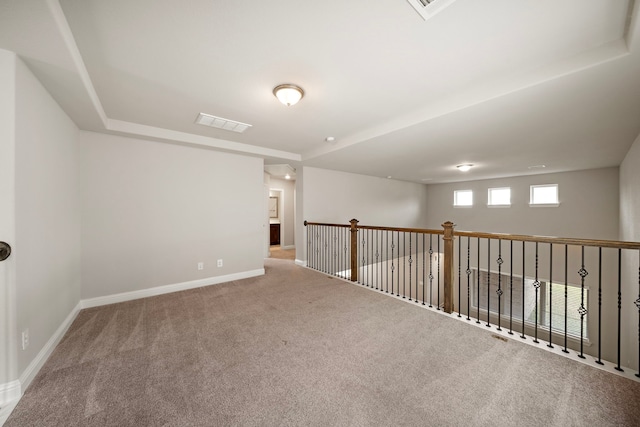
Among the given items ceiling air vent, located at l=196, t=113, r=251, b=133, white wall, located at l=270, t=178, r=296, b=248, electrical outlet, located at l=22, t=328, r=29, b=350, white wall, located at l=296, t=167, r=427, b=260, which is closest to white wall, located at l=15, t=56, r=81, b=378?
electrical outlet, located at l=22, t=328, r=29, b=350

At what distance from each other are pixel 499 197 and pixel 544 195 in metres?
1.06

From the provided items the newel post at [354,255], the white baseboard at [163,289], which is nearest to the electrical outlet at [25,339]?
the white baseboard at [163,289]

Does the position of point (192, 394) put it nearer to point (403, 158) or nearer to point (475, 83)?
point (475, 83)

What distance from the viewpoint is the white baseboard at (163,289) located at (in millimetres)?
3197

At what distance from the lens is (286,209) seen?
8297 mm

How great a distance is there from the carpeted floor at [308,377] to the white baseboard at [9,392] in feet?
0.19

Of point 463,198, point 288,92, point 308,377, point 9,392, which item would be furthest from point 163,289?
point 463,198

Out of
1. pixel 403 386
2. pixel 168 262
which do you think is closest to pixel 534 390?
pixel 403 386

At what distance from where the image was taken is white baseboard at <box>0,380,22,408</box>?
1563 millimetres

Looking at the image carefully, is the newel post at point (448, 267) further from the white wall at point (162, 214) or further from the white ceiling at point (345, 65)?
the white wall at point (162, 214)

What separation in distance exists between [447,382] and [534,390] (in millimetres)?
585

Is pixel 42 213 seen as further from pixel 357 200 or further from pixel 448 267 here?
pixel 357 200

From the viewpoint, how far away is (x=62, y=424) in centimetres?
143

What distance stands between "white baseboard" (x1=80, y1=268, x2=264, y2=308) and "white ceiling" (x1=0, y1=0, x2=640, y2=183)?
232 centimetres
